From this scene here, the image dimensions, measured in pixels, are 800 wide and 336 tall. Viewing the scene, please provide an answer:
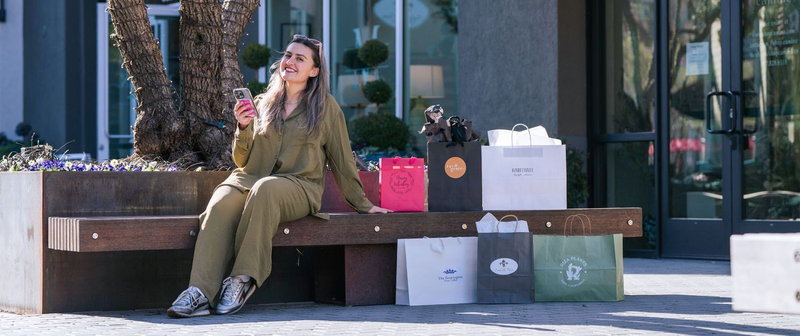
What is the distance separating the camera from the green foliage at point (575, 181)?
9.06 meters

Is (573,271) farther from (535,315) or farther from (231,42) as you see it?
(231,42)

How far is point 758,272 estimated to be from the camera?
2.18 m

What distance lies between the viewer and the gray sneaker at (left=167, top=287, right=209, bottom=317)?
486cm

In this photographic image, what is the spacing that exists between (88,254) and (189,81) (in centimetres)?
153

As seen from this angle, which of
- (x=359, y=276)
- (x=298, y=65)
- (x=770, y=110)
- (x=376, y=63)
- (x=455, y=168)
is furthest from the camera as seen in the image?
(x=376, y=63)

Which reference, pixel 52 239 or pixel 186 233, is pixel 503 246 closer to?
pixel 186 233

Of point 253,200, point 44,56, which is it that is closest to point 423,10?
point 44,56

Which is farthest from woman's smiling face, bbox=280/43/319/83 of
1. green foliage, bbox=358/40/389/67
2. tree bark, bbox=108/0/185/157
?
green foliage, bbox=358/40/389/67

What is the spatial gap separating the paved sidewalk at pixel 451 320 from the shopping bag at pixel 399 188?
57cm

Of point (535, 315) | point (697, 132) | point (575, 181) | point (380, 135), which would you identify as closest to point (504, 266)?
point (535, 315)

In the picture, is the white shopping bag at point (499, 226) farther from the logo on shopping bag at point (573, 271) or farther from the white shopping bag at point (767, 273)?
the white shopping bag at point (767, 273)

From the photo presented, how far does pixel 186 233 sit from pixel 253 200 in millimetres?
349

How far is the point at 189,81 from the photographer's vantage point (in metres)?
6.50

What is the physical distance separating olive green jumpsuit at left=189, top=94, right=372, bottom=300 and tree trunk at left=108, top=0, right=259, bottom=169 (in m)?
0.99
